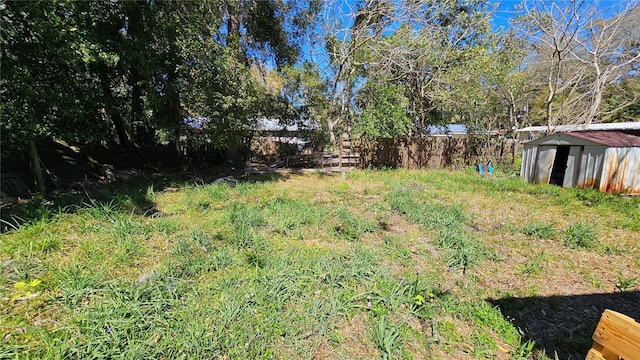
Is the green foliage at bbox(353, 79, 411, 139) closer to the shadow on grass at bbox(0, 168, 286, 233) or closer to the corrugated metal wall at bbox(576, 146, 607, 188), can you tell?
the shadow on grass at bbox(0, 168, 286, 233)

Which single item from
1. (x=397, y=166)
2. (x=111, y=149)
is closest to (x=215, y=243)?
(x=111, y=149)

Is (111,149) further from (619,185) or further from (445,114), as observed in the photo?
(619,185)

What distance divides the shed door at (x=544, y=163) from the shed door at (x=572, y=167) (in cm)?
40

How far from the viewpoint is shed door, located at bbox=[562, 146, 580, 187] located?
273 inches

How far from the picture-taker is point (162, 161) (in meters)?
9.96

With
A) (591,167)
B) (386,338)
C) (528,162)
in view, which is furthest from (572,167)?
(386,338)

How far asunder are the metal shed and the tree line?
71.5 inches

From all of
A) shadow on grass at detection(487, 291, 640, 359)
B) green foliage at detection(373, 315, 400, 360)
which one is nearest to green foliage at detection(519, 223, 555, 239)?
shadow on grass at detection(487, 291, 640, 359)

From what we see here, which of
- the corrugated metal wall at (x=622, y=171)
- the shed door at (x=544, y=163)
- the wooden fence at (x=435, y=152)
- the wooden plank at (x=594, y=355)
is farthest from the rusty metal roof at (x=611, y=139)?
the wooden plank at (x=594, y=355)

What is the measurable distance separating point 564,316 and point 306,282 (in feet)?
7.83

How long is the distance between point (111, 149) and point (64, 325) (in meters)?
8.51

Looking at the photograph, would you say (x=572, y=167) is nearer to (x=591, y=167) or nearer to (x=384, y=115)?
(x=591, y=167)

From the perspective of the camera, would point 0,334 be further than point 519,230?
No

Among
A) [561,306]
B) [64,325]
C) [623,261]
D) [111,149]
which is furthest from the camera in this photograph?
[111,149]
